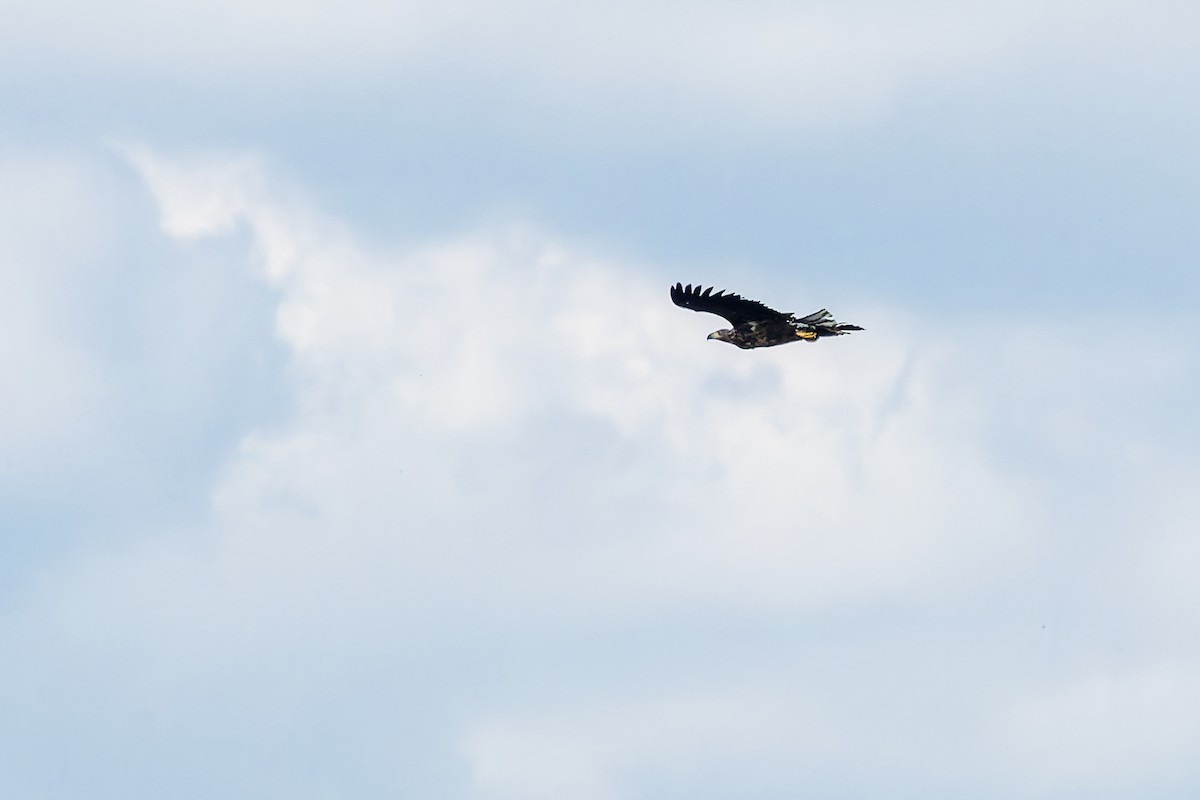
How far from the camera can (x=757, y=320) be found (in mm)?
97688

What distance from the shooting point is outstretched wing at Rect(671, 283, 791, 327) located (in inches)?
3784

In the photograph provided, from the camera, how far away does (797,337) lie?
97312 millimetres

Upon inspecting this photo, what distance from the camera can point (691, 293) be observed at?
9644cm

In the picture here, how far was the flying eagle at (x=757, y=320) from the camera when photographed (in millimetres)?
95938

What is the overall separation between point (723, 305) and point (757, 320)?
2179 mm

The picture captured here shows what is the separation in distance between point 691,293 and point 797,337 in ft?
19.7

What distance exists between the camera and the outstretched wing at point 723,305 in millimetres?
96125

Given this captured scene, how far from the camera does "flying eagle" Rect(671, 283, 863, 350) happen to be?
95938mm

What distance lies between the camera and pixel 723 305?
9675 cm
